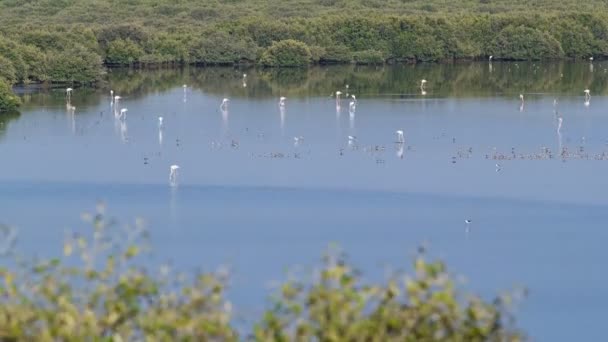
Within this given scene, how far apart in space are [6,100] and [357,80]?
37.1 ft

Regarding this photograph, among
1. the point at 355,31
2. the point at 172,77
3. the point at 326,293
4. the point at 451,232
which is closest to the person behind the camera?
the point at 326,293

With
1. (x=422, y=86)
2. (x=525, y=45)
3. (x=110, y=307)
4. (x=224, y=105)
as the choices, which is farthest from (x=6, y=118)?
(x=110, y=307)

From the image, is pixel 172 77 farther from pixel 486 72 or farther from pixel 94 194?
pixel 94 194

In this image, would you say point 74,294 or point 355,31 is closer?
point 74,294

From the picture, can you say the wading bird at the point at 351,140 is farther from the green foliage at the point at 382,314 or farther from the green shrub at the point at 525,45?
the green shrub at the point at 525,45

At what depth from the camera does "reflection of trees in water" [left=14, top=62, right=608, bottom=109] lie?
1415 inches

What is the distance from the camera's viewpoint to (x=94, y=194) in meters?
21.1

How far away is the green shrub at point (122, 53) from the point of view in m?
45.0

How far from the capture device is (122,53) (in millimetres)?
45094

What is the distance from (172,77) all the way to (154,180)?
63.8 feet

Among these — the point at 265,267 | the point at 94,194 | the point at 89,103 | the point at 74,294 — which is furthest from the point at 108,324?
the point at 89,103

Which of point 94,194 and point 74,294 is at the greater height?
point 74,294

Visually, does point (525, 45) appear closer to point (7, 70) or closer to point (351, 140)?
point (7, 70)

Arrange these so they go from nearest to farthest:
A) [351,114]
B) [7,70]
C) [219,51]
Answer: [351,114]
[7,70]
[219,51]
